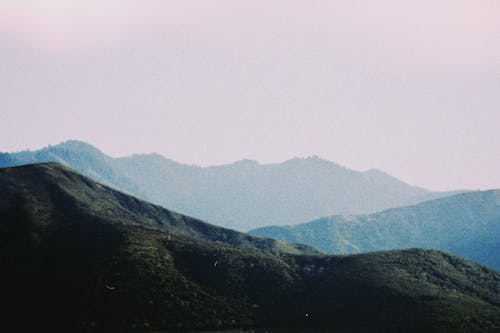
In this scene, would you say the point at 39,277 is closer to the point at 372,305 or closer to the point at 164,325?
the point at 164,325

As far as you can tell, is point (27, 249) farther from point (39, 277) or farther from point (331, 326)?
point (331, 326)

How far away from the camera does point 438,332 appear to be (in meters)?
157

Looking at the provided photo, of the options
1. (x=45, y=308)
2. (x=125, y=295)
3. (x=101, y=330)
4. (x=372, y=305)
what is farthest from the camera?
(x=372, y=305)

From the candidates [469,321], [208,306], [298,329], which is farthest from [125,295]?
[469,321]

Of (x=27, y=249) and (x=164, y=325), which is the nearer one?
(x=164, y=325)

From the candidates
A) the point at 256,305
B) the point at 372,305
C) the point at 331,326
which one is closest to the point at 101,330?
the point at 256,305

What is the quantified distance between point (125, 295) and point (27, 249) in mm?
53988

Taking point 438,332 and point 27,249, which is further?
point 27,249

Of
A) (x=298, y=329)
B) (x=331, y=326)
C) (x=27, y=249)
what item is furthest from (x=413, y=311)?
(x=27, y=249)

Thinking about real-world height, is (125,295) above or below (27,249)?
below

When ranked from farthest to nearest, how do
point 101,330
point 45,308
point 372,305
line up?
1. point 372,305
2. point 45,308
3. point 101,330

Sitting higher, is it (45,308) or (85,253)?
(85,253)

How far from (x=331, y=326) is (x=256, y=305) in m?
31.0

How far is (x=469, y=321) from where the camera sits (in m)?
164
